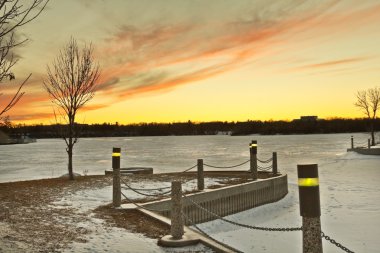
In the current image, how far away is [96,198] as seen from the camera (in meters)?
11.5

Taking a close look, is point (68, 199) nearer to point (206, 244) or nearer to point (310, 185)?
point (206, 244)

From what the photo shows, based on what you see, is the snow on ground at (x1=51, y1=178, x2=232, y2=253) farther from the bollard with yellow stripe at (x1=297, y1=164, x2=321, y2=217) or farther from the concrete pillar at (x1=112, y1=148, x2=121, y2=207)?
the bollard with yellow stripe at (x1=297, y1=164, x2=321, y2=217)

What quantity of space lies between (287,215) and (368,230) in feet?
10.1

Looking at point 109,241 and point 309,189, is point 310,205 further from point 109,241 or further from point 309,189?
point 109,241

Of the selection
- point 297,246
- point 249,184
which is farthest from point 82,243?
point 249,184

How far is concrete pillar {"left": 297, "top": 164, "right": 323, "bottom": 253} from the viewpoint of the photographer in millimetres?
4238

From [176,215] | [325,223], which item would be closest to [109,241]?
[176,215]

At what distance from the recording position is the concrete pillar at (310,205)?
4238 millimetres

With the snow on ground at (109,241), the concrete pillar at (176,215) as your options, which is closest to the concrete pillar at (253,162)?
Answer: the snow on ground at (109,241)

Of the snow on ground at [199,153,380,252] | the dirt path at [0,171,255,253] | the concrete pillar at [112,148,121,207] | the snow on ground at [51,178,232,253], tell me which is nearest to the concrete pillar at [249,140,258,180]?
the snow on ground at [199,153,380,252]

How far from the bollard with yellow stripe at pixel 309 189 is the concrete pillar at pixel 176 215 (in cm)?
331

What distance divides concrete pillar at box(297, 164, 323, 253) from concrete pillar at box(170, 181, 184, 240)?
3.21 m

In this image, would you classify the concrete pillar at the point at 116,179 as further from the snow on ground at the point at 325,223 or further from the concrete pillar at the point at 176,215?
the snow on ground at the point at 325,223

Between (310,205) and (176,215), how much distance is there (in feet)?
11.3
